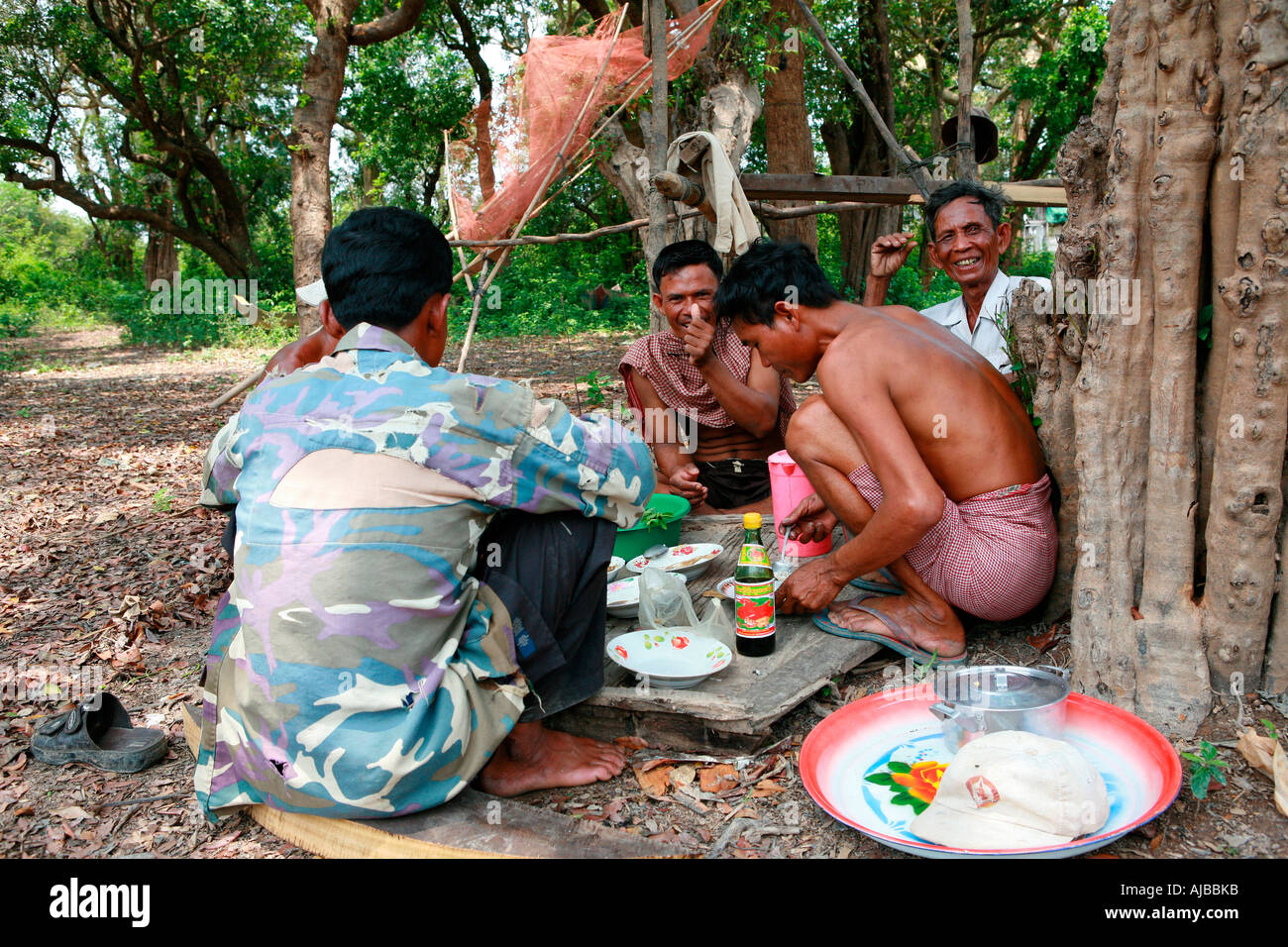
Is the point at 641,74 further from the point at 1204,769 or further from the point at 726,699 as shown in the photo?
the point at 1204,769

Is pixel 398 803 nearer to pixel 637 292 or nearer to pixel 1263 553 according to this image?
pixel 1263 553

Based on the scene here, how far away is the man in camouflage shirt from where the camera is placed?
1853 millimetres

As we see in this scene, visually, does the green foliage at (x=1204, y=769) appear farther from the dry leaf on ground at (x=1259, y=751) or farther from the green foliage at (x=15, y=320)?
the green foliage at (x=15, y=320)

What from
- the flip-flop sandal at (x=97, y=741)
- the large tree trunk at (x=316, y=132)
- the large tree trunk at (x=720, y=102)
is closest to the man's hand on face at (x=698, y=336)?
the flip-flop sandal at (x=97, y=741)

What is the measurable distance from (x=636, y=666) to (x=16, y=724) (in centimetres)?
207

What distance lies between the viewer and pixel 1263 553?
2.18 meters

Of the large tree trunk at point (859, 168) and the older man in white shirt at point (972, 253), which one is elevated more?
the large tree trunk at point (859, 168)

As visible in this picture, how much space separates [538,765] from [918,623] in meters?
1.28

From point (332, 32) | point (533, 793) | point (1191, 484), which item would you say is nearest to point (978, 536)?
point (1191, 484)

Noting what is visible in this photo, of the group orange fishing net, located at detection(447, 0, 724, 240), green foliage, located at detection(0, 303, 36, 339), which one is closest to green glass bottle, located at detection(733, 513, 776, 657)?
orange fishing net, located at detection(447, 0, 724, 240)

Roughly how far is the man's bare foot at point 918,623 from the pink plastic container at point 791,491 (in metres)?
0.48

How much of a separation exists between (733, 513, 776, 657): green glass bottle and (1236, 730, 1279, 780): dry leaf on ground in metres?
1.21

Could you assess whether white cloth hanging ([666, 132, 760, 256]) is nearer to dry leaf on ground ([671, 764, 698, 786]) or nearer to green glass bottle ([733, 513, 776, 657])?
green glass bottle ([733, 513, 776, 657])

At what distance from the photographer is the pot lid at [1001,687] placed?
6.75 ft
